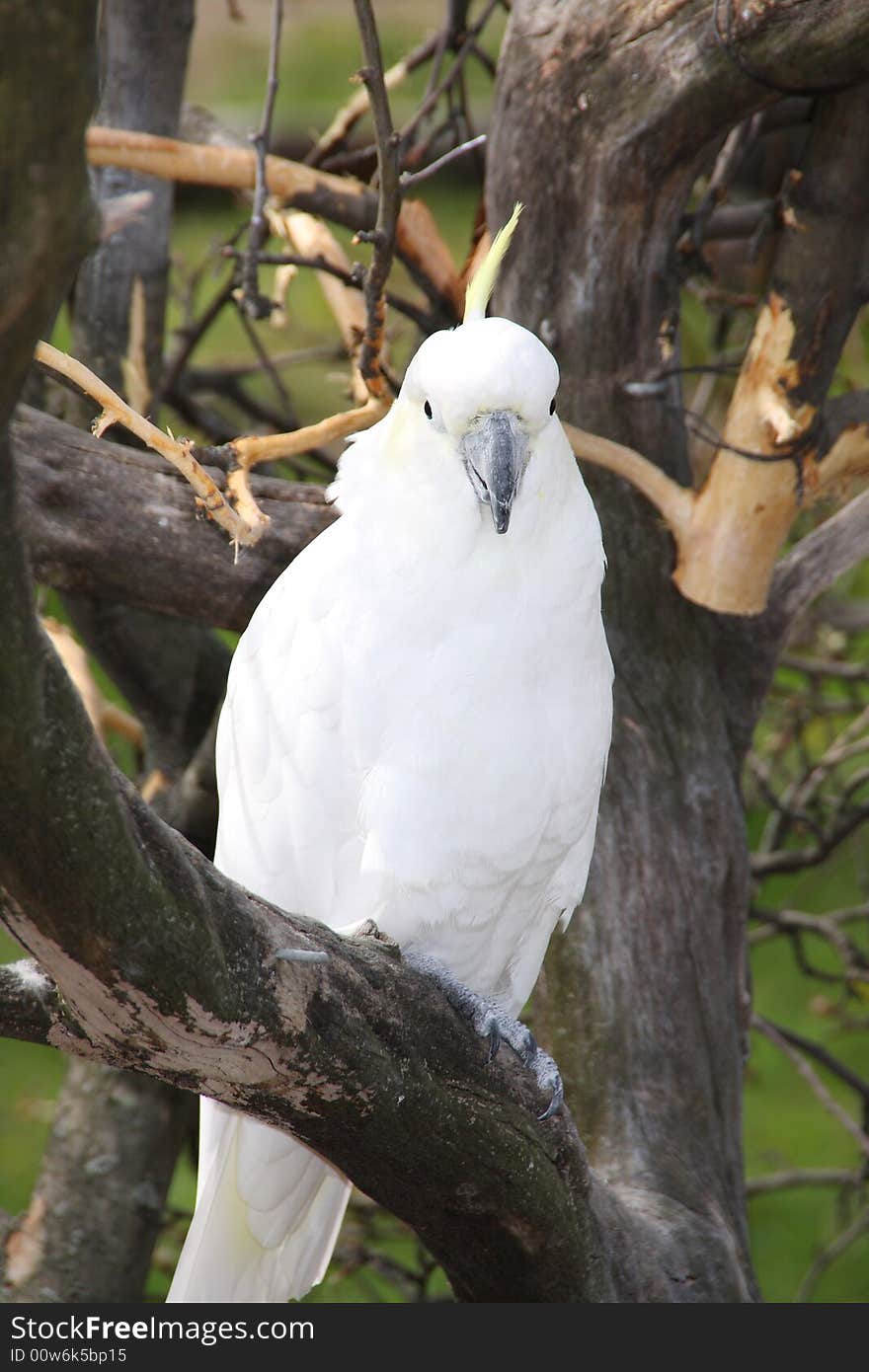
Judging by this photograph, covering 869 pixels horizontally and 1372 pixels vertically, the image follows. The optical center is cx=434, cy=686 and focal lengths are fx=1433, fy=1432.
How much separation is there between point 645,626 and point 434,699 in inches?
27.7

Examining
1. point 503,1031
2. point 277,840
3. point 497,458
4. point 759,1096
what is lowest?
point 759,1096

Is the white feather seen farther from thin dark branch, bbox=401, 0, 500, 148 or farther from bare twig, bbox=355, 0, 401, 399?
thin dark branch, bbox=401, 0, 500, 148

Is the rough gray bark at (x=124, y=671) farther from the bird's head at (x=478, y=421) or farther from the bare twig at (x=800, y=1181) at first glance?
the bare twig at (x=800, y=1181)

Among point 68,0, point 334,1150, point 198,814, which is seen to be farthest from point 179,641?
point 68,0

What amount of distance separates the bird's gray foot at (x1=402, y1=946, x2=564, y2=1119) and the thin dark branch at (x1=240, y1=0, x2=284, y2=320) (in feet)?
3.47

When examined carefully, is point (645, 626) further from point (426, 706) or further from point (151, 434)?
point (151, 434)

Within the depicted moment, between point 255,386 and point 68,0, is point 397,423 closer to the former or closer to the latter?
point 68,0

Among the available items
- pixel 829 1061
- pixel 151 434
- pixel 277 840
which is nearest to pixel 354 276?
pixel 151 434

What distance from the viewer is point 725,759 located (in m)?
2.24

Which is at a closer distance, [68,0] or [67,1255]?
[68,0]

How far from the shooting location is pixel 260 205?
6.76ft

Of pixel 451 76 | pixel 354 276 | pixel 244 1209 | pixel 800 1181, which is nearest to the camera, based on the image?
pixel 244 1209

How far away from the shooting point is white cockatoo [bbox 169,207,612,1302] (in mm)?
1584

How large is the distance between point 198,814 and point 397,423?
1.00 meters
